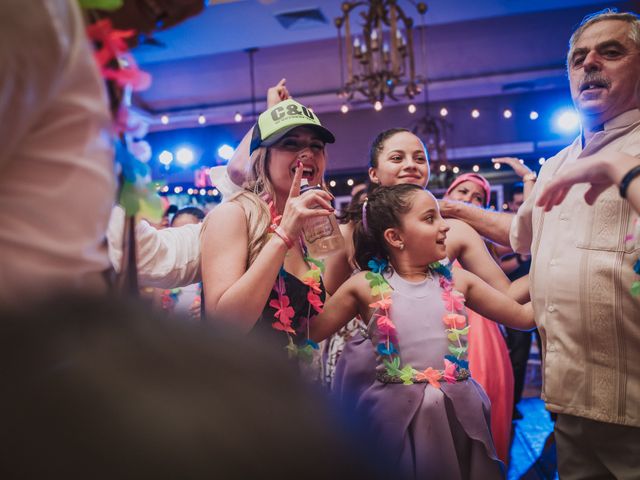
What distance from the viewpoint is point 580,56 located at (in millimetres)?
1744

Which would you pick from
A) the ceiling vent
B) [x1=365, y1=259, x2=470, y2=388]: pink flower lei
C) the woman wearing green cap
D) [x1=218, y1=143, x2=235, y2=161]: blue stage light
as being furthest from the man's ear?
[x1=218, y1=143, x2=235, y2=161]: blue stage light

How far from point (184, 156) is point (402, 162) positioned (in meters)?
8.27

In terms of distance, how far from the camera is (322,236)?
70.7 inches

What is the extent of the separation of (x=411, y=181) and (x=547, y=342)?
0.95 m

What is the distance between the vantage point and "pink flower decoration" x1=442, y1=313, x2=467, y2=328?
74.1 inches

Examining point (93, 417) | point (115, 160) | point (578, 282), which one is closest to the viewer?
point (93, 417)

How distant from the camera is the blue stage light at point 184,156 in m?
10.1

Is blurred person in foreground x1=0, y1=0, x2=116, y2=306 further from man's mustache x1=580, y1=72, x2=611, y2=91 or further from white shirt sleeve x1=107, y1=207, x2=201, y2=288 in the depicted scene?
man's mustache x1=580, y1=72, x2=611, y2=91

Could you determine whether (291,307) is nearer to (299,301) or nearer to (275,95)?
(299,301)

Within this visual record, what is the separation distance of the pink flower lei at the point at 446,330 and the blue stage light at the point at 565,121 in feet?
25.4

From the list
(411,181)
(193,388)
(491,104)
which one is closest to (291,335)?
(411,181)

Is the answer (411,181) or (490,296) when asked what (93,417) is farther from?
(411,181)

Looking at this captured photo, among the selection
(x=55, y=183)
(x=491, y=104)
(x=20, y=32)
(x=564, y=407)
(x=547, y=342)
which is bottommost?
(x=564, y=407)

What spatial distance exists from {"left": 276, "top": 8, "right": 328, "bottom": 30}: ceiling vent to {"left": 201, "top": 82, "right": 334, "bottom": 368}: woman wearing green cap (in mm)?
4524
